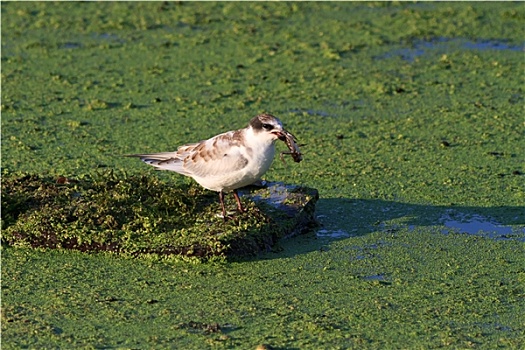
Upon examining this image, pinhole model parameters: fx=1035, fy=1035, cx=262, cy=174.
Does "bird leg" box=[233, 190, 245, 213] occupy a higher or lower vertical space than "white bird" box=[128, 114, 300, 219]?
lower

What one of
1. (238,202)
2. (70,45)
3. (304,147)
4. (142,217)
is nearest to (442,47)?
(304,147)

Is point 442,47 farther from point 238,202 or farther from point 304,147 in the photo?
point 238,202

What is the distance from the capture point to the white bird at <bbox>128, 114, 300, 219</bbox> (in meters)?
4.50

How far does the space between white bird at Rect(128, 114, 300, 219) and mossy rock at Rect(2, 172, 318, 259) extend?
138 mm

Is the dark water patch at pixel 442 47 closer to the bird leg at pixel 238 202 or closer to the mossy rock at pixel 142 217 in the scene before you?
the mossy rock at pixel 142 217

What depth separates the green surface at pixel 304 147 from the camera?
3859 mm

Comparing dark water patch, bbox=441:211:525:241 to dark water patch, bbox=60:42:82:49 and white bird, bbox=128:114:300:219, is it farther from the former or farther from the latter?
dark water patch, bbox=60:42:82:49

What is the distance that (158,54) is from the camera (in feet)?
23.7

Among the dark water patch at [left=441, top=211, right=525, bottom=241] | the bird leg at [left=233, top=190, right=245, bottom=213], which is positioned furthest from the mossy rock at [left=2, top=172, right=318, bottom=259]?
the dark water patch at [left=441, top=211, right=525, bottom=241]

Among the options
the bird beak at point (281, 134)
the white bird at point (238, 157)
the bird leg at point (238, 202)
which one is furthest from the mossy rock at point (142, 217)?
the bird beak at point (281, 134)

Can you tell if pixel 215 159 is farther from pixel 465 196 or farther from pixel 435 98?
pixel 435 98

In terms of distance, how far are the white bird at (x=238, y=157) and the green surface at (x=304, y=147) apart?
0.38m

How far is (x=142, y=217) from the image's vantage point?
4594 mm

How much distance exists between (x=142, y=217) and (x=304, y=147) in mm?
1498
